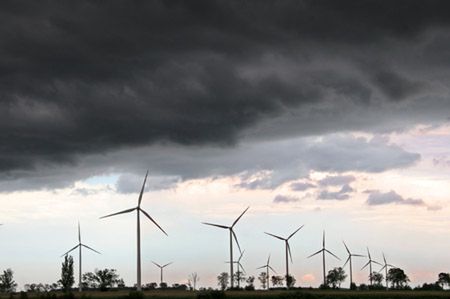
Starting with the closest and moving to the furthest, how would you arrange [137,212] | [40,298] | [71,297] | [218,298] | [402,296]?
[40,298] → [71,297] → [218,298] → [137,212] → [402,296]

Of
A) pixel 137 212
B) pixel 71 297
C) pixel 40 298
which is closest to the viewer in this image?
pixel 40 298

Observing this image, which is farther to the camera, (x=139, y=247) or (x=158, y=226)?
(x=139, y=247)

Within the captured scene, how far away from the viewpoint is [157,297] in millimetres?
176000

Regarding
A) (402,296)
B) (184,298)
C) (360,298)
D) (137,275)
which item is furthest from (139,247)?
(402,296)

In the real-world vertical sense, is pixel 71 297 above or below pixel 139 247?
below

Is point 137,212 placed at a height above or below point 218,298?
above

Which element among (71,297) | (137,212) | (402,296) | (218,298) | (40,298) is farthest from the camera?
(402,296)

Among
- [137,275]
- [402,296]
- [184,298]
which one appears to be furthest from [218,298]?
[402,296]

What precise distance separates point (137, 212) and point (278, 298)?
39.4 metres

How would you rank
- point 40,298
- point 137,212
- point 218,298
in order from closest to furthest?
1. point 40,298
2. point 218,298
3. point 137,212

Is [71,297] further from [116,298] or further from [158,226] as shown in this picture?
[158,226]

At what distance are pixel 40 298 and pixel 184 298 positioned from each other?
33.0 metres

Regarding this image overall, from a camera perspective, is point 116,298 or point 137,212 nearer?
point 116,298

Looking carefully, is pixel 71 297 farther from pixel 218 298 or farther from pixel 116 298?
pixel 218 298
